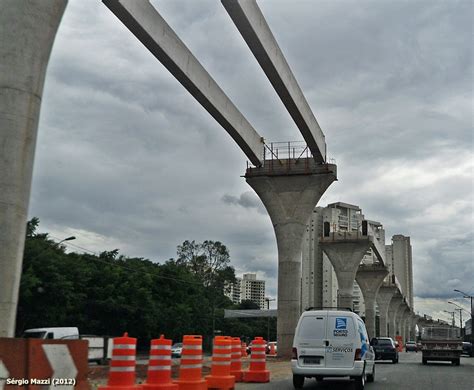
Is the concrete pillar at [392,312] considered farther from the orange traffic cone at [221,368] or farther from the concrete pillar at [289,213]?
the orange traffic cone at [221,368]

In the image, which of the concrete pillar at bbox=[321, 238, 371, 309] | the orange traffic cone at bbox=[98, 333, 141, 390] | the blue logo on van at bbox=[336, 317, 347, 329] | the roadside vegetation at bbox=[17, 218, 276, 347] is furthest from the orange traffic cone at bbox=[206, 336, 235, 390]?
the concrete pillar at bbox=[321, 238, 371, 309]

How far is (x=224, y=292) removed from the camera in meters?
86.2

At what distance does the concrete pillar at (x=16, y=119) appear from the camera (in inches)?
461

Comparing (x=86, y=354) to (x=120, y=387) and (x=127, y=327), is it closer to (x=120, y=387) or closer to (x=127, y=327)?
(x=120, y=387)

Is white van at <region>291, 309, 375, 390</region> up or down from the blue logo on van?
down

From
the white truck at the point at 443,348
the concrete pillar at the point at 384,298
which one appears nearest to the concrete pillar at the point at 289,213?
the white truck at the point at 443,348

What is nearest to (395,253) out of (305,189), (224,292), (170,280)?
(224,292)

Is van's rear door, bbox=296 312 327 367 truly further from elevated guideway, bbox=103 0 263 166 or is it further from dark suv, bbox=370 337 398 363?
dark suv, bbox=370 337 398 363

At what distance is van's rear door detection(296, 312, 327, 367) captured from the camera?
14.5m

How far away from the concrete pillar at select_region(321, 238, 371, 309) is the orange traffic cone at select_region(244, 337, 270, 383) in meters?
44.4

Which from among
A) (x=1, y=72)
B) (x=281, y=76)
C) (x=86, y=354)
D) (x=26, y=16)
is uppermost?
(x=281, y=76)

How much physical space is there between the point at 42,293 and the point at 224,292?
157ft

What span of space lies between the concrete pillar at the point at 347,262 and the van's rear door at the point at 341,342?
150 ft

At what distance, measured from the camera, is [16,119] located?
12.1 metres
